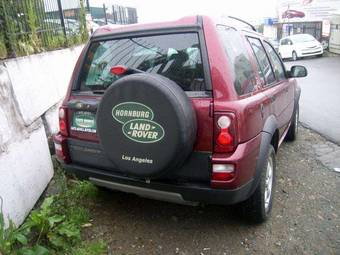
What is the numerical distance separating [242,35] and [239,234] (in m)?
1.86

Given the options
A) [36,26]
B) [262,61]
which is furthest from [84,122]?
[36,26]

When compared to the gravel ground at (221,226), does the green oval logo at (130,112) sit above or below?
above

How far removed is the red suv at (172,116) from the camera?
2.69 meters

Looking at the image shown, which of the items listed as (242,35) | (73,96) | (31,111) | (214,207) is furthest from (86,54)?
(214,207)

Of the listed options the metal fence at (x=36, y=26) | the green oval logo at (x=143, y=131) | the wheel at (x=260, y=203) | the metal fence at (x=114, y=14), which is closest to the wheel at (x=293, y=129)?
the wheel at (x=260, y=203)

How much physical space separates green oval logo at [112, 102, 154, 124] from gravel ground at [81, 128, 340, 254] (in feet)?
3.89

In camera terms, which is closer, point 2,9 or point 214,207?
point 214,207

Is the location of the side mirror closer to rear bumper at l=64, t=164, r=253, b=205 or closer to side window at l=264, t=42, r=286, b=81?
side window at l=264, t=42, r=286, b=81

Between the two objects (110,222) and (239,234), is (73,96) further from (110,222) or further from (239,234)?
(239,234)

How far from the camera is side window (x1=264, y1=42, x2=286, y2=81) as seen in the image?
4.50 metres

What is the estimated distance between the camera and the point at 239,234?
11.0 feet

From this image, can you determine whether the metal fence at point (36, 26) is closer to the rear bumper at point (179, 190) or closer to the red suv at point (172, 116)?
the red suv at point (172, 116)

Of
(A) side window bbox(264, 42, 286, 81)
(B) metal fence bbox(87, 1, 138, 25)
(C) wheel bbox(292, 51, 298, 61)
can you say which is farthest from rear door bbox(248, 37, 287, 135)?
(C) wheel bbox(292, 51, 298, 61)

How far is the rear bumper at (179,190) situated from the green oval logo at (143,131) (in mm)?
411
